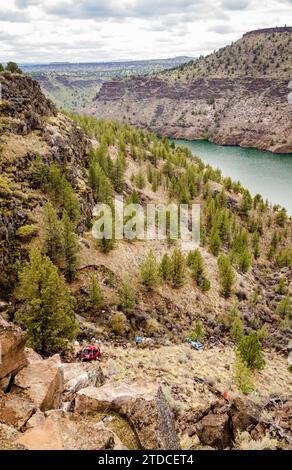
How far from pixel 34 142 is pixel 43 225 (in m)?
18.7

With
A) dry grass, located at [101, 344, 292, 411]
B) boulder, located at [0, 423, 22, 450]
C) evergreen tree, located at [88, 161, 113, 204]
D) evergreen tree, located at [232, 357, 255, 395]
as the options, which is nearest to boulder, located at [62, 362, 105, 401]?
dry grass, located at [101, 344, 292, 411]

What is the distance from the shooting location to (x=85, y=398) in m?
17.5

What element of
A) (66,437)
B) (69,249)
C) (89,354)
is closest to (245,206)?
(69,249)

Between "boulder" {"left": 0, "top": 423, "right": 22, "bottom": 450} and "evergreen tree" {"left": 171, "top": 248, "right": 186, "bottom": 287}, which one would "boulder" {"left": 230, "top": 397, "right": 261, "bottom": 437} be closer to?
"boulder" {"left": 0, "top": 423, "right": 22, "bottom": 450}

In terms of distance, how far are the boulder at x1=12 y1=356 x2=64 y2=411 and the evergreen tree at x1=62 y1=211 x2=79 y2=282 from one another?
23084 mm

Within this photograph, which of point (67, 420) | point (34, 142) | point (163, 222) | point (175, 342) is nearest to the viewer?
point (67, 420)

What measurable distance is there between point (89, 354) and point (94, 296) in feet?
33.5

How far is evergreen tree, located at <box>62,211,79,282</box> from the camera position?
1631 inches

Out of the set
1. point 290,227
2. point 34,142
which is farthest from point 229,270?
point 290,227

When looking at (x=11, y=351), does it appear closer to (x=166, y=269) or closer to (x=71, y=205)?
(x=71, y=205)

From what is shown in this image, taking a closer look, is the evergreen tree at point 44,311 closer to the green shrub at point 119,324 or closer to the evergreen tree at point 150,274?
the green shrub at point 119,324

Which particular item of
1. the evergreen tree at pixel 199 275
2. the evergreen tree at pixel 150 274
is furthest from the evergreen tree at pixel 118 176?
the evergreen tree at pixel 150 274

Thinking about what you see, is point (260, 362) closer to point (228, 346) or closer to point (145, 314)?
point (228, 346)

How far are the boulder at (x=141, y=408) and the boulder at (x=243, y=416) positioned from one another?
404 cm
